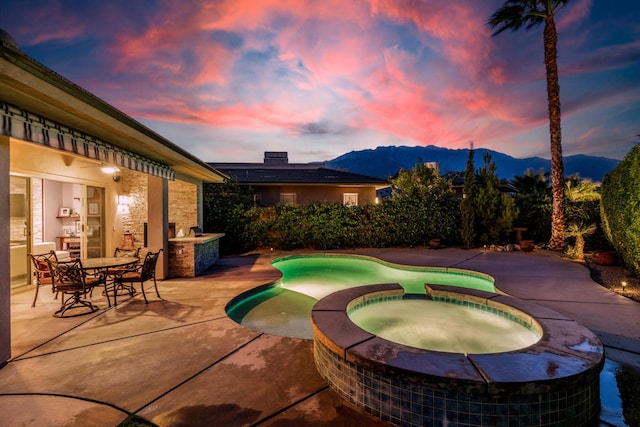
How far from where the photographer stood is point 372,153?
6742 inches

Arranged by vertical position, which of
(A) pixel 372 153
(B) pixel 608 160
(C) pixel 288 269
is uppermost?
(A) pixel 372 153

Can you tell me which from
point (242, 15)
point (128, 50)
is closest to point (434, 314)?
point (242, 15)

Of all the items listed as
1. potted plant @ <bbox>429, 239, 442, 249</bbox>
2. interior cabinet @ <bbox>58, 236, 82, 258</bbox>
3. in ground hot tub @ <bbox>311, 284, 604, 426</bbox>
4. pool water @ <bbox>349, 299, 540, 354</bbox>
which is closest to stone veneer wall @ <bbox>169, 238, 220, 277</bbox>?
interior cabinet @ <bbox>58, 236, 82, 258</bbox>

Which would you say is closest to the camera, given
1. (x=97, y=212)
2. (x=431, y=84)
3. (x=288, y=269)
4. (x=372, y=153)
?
(x=97, y=212)

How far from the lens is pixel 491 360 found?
2.24m

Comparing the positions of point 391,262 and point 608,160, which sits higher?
point 608,160

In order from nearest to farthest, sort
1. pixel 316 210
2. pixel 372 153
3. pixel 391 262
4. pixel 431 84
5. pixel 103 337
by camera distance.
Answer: pixel 103 337 → pixel 391 262 → pixel 316 210 → pixel 431 84 → pixel 372 153

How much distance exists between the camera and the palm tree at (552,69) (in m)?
10.3

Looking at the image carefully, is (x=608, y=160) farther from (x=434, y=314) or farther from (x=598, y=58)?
(x=434, y=314)

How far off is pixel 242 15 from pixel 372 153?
551 ft

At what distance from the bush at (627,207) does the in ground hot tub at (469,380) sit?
5.24m

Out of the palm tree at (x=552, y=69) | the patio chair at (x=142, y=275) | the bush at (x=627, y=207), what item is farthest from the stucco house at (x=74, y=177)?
the palm tree at (x=552, y=69)

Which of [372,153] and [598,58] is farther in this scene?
[372,153]

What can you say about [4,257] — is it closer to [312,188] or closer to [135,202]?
[135,202]
